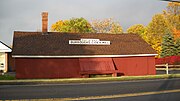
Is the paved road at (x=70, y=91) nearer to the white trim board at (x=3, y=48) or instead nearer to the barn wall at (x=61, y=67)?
the barn wall at (x=61, y=67)

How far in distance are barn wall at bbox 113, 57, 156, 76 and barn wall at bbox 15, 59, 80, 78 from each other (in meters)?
5.18

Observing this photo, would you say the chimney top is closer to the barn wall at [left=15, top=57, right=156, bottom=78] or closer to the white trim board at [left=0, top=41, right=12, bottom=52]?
the barn wall at [left=15, top=57, right=156, bottom=78]

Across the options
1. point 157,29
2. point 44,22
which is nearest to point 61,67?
point 44,22

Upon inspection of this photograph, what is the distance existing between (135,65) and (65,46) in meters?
8.63

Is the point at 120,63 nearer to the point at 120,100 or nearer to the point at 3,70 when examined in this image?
the point at 3,70

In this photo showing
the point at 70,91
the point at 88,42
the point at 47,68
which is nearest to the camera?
the point at 70,91

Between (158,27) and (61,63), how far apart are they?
3672 centimetres

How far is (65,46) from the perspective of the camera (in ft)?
115

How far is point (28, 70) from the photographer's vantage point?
107ft

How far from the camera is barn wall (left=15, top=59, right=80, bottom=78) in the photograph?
32.2 metres

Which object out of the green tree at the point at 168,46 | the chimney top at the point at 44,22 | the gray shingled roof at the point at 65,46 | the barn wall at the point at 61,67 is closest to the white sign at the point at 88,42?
the gray shingled roof at the point at 65,46

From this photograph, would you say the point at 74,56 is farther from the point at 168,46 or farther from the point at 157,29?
the point at 157,29

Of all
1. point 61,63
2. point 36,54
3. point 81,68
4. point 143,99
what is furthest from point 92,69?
point 143,99

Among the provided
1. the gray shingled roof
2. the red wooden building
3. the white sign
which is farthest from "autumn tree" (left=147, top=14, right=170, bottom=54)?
the white sign
